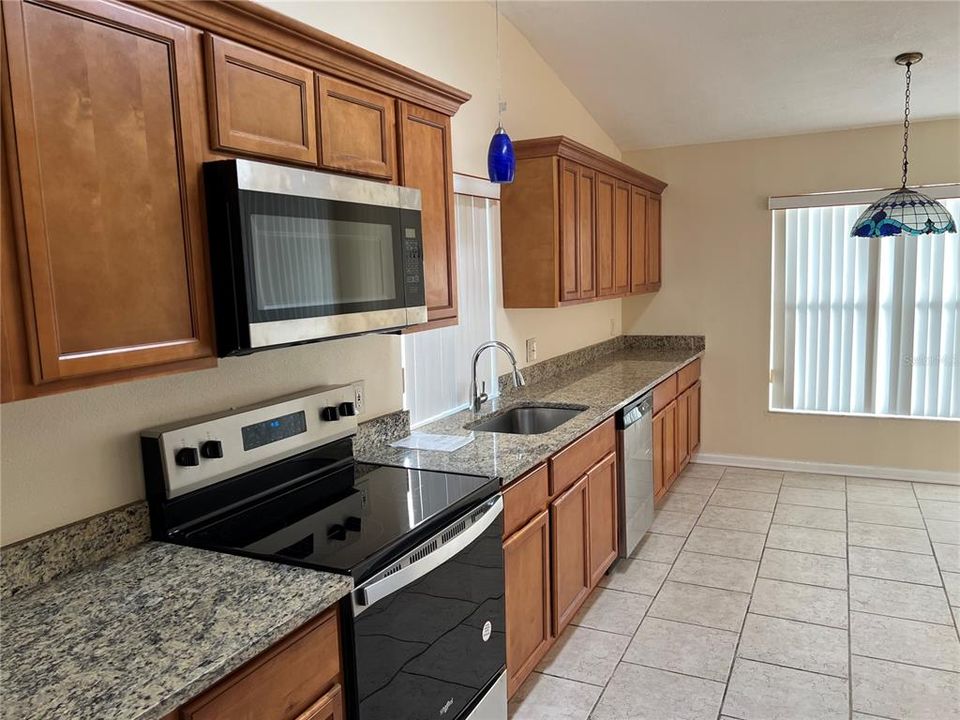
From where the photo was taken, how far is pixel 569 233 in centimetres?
360

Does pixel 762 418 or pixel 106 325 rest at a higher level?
pixel 106 325

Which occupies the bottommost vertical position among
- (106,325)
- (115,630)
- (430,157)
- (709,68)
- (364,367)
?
(115,630)

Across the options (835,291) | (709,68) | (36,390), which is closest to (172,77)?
(36,390)

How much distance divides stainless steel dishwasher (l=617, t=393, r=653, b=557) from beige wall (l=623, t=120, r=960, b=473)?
1.73m

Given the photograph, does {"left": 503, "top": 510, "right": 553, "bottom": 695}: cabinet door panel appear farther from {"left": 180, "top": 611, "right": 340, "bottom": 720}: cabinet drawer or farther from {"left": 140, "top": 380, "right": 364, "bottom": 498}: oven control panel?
{"left": 180, "top": 611, "right": 340, "bottom": 720}: cabinet drawer

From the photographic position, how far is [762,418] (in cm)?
523

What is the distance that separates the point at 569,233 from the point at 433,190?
1402 millimetres

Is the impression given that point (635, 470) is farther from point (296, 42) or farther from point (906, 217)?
point (296, 42)

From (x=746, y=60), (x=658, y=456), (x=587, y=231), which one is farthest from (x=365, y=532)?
(x=746, y=60)

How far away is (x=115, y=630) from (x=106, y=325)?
57 cm

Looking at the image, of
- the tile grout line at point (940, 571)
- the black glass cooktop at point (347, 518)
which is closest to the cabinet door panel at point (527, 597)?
the black glass cooktop at point (347, 518)

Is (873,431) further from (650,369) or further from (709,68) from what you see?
(709,68)

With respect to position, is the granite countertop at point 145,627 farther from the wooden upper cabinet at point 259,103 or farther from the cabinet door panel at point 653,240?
the cabinet door panel at point 653,240

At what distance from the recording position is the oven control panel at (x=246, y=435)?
67.0 inches
